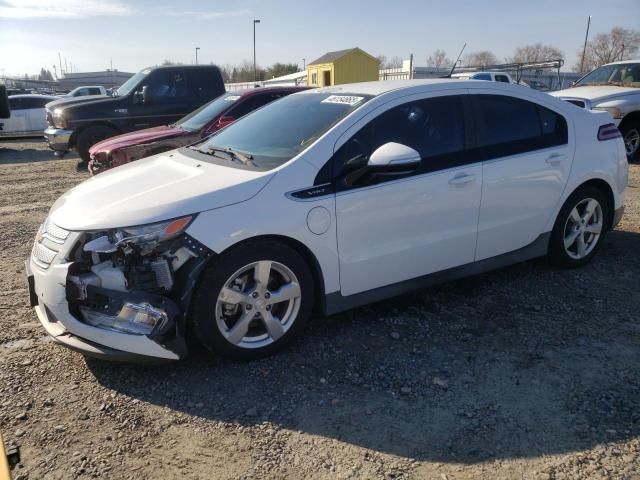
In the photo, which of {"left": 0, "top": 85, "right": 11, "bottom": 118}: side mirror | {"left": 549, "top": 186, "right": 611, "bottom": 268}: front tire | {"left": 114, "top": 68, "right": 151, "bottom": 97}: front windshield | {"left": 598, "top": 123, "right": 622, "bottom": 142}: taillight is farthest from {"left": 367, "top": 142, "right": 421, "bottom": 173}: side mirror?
{"left": 0, "top": 85, "right": 11, "bottom": 118}: side mirror

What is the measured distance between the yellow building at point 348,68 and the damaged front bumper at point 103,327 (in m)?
26.4

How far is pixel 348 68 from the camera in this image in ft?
94.8

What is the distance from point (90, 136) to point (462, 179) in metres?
9.44

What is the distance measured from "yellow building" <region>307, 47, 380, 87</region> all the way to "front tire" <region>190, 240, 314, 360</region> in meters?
26.1

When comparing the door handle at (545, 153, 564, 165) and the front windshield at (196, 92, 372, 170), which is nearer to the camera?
the front windshield at (196, 92, 372, 170)

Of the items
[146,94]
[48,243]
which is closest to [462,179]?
[48,243]

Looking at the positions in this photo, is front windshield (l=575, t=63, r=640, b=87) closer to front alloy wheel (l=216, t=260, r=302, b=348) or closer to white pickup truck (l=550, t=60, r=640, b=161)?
white pickup truck (l=550, t=60, r=640, b=161)

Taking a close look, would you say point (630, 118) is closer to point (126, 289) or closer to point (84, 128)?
point (126, 289)

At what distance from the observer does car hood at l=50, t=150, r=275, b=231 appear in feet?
10.1

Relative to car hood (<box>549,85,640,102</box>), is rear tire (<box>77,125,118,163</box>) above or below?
below

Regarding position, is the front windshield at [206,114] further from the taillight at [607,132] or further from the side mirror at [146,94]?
the taillight at [607,132]

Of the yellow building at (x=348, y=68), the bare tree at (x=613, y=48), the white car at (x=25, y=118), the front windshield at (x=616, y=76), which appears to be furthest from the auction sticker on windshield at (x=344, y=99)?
the bare tree at (x=613, y=48)

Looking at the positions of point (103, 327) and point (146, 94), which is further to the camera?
point (146, 94)

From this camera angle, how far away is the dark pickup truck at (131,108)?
36.2 feet
